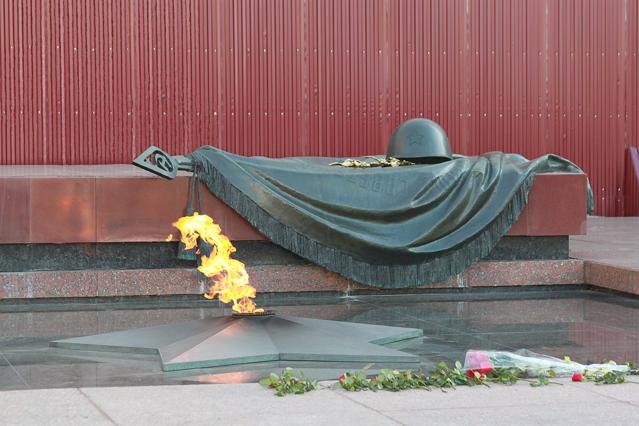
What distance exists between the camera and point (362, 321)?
6414mm

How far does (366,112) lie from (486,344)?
7.02 meters

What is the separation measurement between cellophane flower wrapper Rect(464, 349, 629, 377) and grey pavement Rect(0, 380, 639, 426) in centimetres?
21

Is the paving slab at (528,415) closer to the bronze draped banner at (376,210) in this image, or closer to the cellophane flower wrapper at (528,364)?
the cellophane flower wrapper at (528,364)

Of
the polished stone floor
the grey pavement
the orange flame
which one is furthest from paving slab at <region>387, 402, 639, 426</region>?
the orange flame

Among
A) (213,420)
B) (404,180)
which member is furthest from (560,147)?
(213,420)

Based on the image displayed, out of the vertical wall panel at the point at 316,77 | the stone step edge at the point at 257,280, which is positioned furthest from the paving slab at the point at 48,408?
the vertical wall panel at the point at 316,77

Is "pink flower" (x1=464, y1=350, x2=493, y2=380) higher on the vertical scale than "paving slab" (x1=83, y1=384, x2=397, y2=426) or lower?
higher

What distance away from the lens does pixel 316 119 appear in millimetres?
12148

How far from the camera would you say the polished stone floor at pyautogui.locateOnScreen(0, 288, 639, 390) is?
4.61m

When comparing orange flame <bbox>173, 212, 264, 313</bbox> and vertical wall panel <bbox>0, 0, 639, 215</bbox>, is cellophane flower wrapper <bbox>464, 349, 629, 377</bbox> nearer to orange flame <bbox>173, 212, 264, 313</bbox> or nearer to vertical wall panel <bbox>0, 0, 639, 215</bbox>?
orange flame <bbox>173, 212, 264, 313</bbox>

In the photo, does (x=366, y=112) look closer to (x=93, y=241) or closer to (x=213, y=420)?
(x=93, y=241)

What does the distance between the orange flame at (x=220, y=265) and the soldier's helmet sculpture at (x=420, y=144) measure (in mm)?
1835

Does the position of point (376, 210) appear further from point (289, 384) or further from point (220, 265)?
point (289, 384)

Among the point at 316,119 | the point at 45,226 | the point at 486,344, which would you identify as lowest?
the point at 486,344
